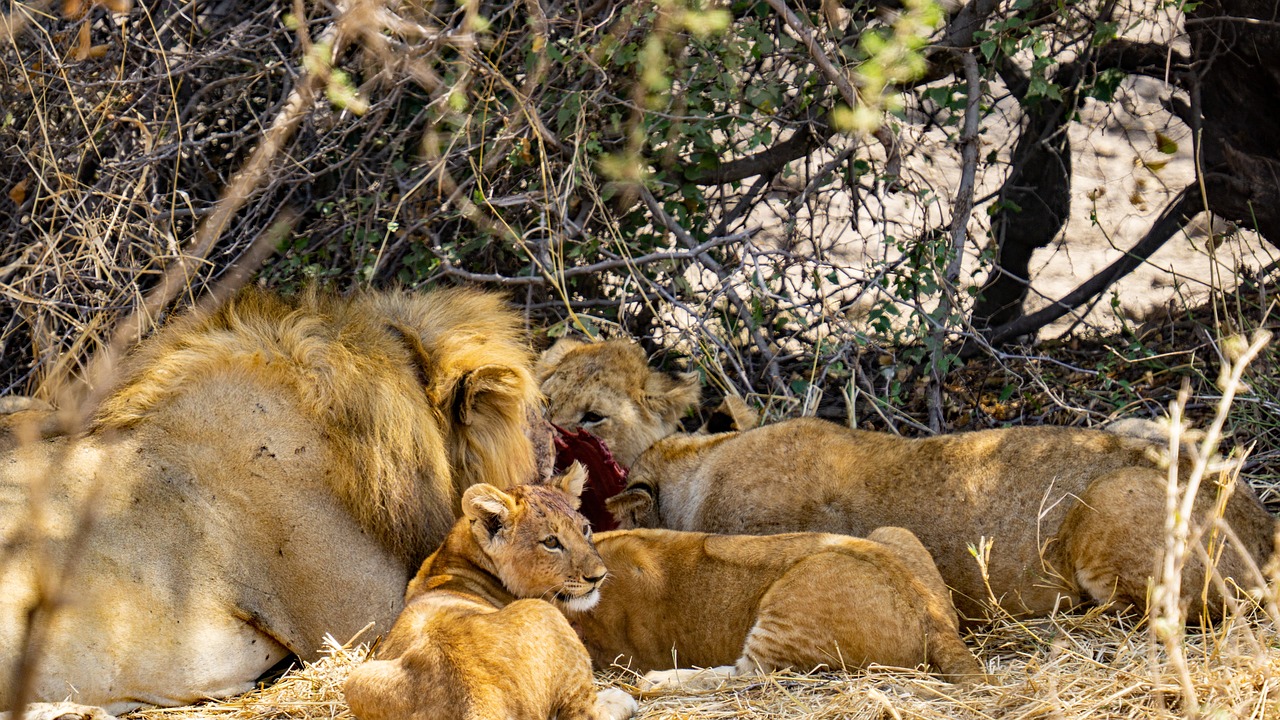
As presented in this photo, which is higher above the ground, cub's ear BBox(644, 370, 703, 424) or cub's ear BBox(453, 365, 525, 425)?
cub's ear BBox(453, 365, 525, 425)

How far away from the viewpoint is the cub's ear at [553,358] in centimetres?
465

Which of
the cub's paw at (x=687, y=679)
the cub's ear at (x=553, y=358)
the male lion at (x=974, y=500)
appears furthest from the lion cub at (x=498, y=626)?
the cub's ear at (x=553, y=358)

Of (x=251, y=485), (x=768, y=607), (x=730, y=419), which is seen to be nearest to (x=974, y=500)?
(x=768, y=607)

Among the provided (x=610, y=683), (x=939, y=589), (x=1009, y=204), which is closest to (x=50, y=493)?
(x=610, y=683)

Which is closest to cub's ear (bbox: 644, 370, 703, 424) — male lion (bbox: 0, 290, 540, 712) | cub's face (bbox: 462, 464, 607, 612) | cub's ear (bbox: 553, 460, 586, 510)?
male lion (bbox: 0, 290, 540, 712)

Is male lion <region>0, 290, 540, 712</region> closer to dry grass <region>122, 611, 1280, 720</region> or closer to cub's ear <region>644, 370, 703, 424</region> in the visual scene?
dry grass <region>122, 611, 1280, 720</region>

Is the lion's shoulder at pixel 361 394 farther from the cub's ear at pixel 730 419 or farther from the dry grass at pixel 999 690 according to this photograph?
the cub's ear at pixel 730 419

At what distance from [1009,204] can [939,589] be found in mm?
2368

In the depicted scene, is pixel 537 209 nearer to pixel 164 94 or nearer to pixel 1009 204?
pixel 164 94

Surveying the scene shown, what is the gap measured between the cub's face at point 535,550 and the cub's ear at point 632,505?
0.77 meters

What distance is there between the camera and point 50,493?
309 cm

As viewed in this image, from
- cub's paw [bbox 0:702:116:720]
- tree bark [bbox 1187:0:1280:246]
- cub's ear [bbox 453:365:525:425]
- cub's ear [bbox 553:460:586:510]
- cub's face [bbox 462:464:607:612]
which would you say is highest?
tree bark [bbox 1187:0:1280:246]

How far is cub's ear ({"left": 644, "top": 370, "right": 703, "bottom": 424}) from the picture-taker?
4672mm

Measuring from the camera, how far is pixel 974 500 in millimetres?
3709
